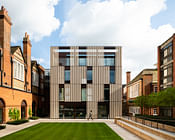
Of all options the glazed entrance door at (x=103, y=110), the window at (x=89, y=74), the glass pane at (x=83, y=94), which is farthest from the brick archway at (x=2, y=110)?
the glazed entrance door at (x=103, y=110)

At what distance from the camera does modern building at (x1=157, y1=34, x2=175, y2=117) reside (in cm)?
3171

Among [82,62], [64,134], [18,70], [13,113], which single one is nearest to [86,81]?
[82,62]

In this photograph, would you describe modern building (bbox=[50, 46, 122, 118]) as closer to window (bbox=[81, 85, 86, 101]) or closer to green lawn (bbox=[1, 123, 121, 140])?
window (bbox=[81, 85, 86, 101])

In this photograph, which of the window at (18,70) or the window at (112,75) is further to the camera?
the window at (112,75)

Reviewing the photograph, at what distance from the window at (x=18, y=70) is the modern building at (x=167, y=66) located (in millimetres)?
26269

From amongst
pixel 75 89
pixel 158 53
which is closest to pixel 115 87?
pixel 75 89

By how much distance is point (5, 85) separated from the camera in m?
25.9

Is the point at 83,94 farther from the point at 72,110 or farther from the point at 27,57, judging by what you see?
the point at 27,57

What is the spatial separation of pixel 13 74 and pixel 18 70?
244 centimetres

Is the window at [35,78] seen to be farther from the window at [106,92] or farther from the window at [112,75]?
the window at [112,75]

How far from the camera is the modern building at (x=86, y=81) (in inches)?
1463

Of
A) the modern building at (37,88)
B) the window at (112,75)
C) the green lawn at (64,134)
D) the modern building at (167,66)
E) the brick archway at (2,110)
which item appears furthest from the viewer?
the modern building at (37,88)

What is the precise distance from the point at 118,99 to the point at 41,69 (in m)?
19.8

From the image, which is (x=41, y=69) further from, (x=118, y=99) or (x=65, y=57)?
(x=118, y=99)
